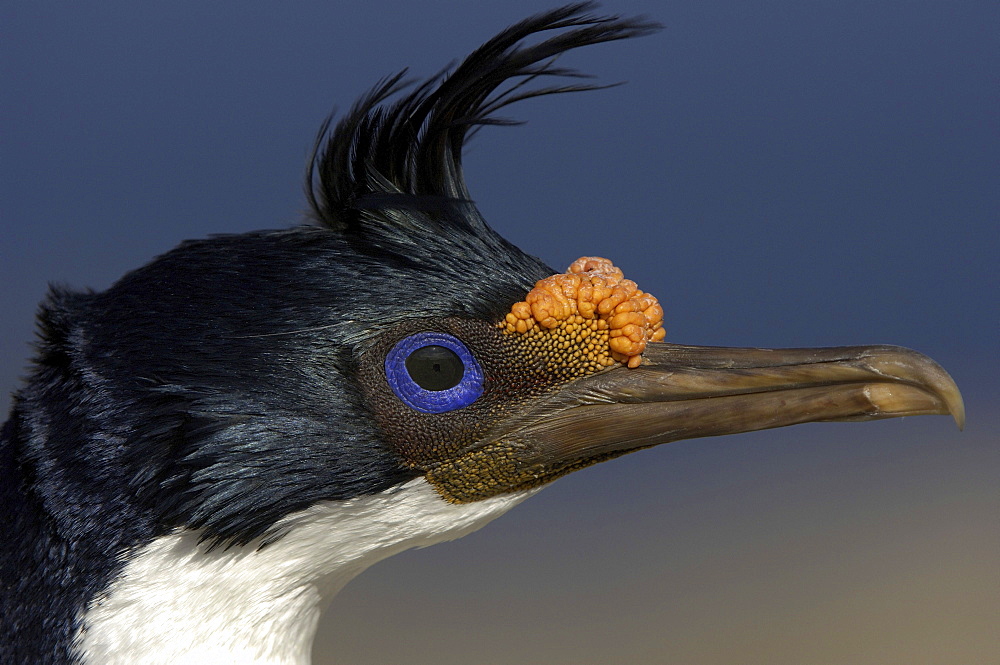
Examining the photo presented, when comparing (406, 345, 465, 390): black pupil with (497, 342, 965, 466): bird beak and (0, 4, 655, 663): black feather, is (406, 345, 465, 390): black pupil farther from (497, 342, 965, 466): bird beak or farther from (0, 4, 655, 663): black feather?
(497, 342, 965, 466): bird beak

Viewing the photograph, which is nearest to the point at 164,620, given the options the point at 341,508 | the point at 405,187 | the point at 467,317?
the point at 341,508

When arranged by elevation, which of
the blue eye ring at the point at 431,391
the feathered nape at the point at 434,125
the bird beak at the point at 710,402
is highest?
the feathered nape at the point at 434,125

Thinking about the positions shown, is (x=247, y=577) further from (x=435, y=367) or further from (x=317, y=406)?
(x=435, y=367)

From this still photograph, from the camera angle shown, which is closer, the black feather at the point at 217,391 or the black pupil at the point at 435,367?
the black feather at the point at 217,391

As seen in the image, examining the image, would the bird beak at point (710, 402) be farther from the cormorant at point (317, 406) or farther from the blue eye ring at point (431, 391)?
the blue eye ring at point (431, 391)

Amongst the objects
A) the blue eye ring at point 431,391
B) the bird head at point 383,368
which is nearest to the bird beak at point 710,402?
the bird head at point 383,368

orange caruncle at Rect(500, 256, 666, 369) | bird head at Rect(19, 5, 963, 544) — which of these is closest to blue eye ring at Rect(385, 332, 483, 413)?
bird head at Rect(19, 5, 963, 544)

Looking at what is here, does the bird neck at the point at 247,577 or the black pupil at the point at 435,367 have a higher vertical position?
the black pupil at the point at 435,367
